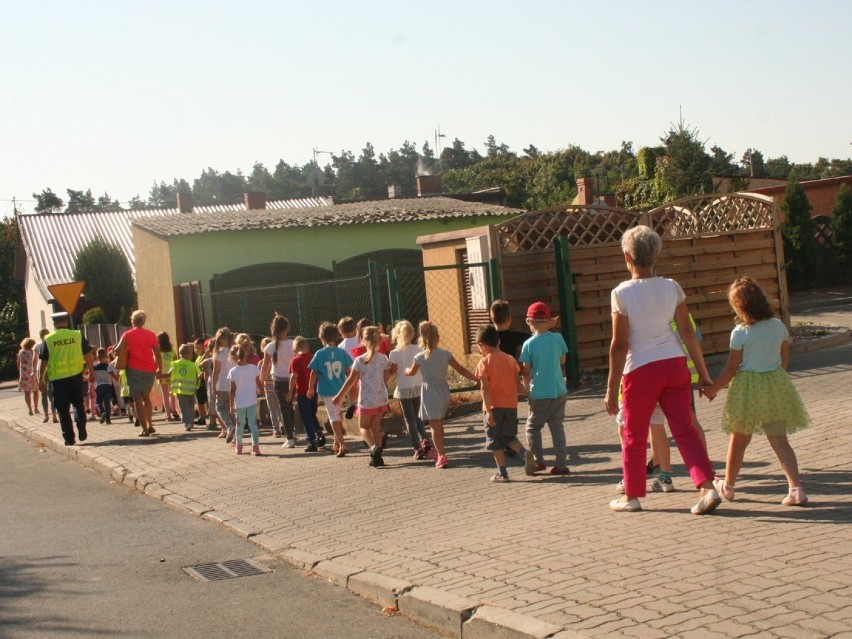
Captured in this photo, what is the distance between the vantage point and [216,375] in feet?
49.0

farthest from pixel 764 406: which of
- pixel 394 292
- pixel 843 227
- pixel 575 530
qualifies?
pixel 843 227

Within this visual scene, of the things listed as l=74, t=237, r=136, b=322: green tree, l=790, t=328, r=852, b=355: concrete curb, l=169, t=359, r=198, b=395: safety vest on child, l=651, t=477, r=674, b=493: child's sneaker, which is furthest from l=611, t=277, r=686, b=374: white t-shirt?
l=74, t=237, r=136, b=322: green tree

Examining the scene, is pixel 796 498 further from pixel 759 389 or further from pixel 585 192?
pixel 585 192

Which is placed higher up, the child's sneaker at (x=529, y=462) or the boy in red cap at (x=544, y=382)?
the boy in red cap at (x=544, y=382)

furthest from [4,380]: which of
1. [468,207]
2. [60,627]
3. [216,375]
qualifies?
[60,627]

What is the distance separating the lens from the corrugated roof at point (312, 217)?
25.9 metres

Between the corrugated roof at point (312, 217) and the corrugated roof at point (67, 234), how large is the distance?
43.5 feet

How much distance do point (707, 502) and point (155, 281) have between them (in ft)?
68.8

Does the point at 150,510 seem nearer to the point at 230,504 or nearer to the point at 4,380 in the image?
the point at 230,504

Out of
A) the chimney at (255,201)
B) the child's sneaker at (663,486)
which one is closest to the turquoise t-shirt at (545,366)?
the child's sneaker at (663,486)

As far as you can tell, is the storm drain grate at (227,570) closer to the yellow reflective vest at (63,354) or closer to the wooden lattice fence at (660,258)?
Result: the wooden lattice fence at (660,258)

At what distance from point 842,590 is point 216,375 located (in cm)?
1094

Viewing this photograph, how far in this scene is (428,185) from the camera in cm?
4100

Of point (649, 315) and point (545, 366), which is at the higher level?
point (649, 315)
